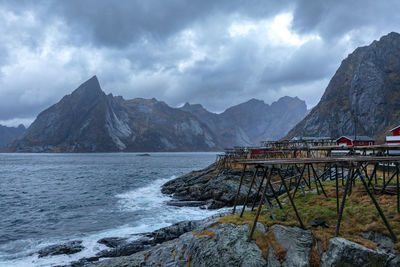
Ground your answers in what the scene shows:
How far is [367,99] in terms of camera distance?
140 meters

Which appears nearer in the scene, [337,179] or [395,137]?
[337,179]

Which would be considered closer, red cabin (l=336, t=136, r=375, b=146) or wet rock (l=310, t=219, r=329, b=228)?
wet rock (l=310, t=219, r=329, b=228)

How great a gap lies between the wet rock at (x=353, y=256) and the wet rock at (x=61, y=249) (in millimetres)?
18222

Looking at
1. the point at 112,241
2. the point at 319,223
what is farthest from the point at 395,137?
the point at 112,241

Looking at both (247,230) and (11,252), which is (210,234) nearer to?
(247,230)

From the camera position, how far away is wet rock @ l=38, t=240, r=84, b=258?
1900cm

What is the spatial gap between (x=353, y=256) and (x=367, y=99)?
16021cm

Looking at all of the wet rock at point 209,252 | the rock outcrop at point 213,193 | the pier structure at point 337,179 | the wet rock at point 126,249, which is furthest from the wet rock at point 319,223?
the rock outcrop at point 213,193

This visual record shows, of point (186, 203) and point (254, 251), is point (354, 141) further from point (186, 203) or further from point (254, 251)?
point (254, 251)

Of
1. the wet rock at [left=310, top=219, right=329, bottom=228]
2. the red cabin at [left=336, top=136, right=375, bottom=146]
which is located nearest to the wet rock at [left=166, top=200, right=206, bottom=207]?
the wet rock at [left=310, top=219, right=329, bottom=228]

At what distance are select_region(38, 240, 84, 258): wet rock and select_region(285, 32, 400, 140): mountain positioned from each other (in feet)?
447

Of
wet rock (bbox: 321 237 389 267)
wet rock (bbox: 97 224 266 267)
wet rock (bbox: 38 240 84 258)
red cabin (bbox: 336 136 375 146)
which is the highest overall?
red cabin (bbox: 336 136 375 146)

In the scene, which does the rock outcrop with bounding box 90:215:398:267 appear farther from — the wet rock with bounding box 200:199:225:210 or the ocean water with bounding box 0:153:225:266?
the wet rock with bounding box 200:199:225:210

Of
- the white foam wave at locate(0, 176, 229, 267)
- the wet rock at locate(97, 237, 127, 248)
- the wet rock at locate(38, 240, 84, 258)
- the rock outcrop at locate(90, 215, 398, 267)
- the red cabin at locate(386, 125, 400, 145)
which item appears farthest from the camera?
the red cabin at locate(386, 125, 400, 145)
